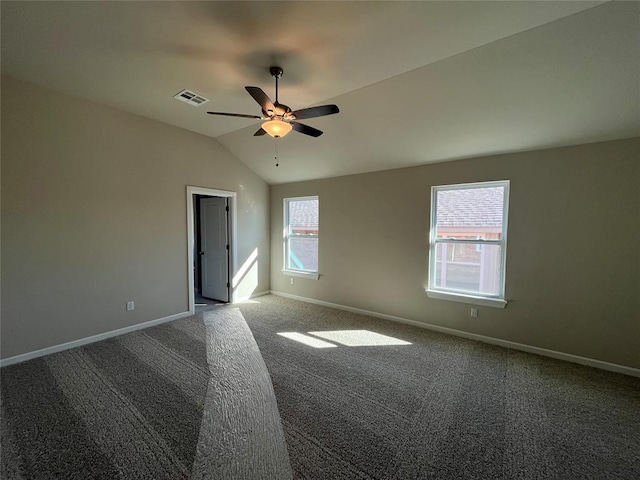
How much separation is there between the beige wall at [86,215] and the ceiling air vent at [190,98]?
105 cm

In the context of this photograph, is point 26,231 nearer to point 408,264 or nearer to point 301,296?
point 301,296

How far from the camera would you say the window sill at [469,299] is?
3.36 metres

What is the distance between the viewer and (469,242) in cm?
362

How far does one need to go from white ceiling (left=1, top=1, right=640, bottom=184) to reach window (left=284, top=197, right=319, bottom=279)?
2.17 metres

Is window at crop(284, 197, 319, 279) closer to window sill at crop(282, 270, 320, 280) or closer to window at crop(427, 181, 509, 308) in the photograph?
window sill at crop(282, 270, 320, 280)

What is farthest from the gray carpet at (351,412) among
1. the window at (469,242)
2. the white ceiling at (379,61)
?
the white ceiling at (379,61)

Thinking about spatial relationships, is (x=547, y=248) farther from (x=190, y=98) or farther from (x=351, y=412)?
(x=190, y=98)

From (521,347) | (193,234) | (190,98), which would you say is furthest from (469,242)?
(193,234)

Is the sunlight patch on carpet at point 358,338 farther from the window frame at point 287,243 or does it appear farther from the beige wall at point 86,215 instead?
the beige wall at point 86,215

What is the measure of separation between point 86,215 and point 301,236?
3394 millimetres

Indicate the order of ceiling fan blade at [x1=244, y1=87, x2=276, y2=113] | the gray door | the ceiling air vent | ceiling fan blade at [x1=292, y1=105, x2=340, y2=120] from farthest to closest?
the gray door
the ceiling air vent
ceiling fan blade at [x1=292, y1=105, x2=340, y2=120]
ceiling fan blade at [x1=244, y1=87, x2=276, y2=113]

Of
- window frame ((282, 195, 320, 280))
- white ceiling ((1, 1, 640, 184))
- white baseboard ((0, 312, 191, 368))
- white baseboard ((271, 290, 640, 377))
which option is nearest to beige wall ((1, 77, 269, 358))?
white baseboard ((0, 312, 191, 368))

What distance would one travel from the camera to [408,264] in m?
4.09

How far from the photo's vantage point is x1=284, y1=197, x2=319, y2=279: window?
533 centimetres
